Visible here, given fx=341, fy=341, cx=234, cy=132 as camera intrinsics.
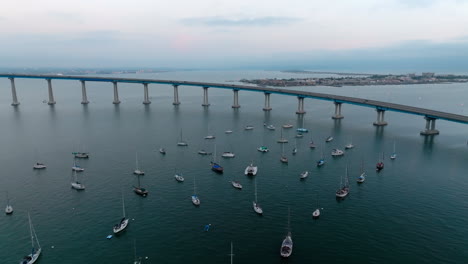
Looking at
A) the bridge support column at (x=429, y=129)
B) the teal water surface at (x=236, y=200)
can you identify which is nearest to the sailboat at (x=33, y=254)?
the teal water surface at (x=236, y=200)

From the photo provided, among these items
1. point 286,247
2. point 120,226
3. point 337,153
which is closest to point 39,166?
point 120,226

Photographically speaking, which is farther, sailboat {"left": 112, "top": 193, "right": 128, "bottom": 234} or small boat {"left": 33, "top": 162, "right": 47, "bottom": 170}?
small boat {"left": 33, "top": 162, "right": 47, "bottom": 170}

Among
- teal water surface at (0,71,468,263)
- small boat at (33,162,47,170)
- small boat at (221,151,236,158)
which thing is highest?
small boat at (33,162,47,170)

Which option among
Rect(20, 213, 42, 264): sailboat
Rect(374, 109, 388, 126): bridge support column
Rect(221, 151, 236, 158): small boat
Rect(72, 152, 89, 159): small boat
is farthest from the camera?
Rect(374, 109, 388, 126): bridge support column

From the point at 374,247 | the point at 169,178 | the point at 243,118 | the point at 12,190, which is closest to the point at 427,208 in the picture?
the point at 374,247

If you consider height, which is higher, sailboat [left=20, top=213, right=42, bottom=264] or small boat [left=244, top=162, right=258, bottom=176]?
small boat [left=244, top=162, right=258, bottom=176]

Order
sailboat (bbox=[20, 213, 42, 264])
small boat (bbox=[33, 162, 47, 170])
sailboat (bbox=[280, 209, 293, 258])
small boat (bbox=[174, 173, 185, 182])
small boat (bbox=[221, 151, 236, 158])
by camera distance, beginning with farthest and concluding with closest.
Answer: small boat (bbox=[221, 151, 236, 158]), small boat (bbox=[33, 162, 47, 170]), small boat (bbox=[174, 173, 185, 182]), sailboat (bbox=[280, 209, 293, 258]), sailboat (bbox=[20, 213, 42, 264])

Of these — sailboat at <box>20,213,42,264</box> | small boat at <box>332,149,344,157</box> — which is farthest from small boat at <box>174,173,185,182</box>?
small boat at <box>332,149,344,157</box>

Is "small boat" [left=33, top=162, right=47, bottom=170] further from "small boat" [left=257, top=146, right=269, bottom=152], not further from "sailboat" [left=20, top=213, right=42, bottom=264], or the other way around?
"small boat" [left=257, top=146, right=269, bottom=152]

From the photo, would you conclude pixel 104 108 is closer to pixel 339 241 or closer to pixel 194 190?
pixel 194 190
